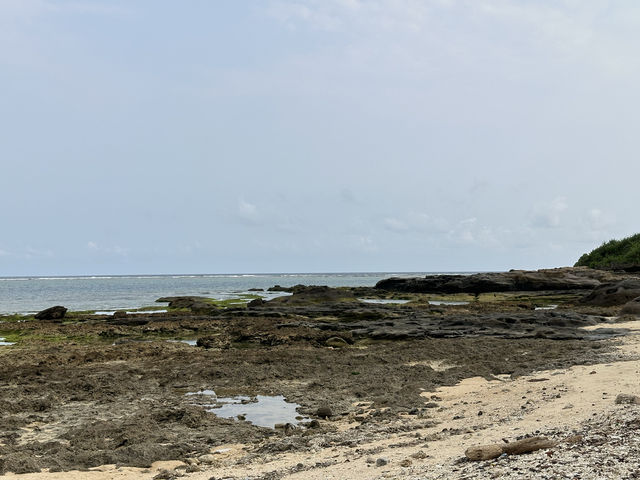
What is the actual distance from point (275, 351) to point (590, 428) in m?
14.7

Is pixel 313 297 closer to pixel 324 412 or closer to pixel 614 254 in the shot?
pixel 324 412

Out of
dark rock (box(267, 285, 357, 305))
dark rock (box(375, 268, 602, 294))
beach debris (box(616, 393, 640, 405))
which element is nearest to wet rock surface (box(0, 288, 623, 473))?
beach debris (box(616, 393, 640, 405))

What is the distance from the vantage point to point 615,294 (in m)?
38.7

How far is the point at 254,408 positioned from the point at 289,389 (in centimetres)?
201

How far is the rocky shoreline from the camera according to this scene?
927cm

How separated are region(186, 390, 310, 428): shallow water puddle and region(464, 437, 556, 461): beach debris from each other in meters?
5.62

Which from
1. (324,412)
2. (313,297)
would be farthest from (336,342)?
(313,297)

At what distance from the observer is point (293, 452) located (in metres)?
9.80

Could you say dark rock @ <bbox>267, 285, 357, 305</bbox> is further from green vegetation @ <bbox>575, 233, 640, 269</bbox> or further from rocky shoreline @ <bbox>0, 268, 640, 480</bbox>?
green vegetation @ <bbox>575, 233, 640, 269</bbox>

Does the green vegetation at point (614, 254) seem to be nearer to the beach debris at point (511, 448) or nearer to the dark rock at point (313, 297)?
the dark rock at point (313, 297)

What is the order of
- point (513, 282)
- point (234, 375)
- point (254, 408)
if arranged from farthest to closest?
point (513, 282), point (234, 375), point (254, 408)

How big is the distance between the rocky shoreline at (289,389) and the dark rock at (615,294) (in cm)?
842

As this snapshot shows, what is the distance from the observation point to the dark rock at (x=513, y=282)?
197ft

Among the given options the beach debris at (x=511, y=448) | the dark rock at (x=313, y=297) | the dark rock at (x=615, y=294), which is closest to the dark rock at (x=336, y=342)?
the beach debris at (x=511, y=448)
